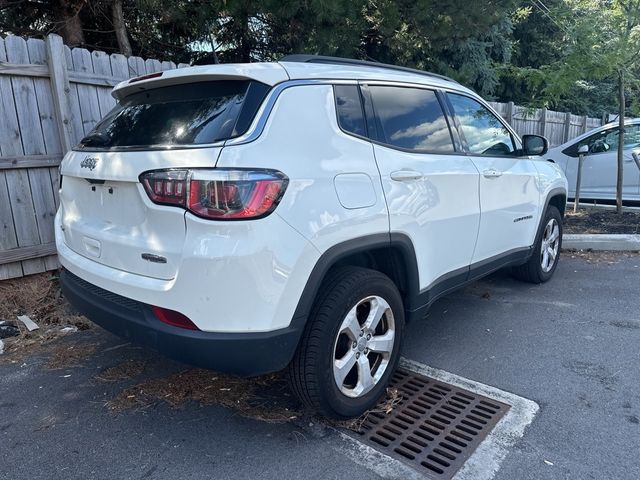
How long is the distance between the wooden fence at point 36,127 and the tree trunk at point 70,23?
2133mm

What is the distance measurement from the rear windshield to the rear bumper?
2.77 ft

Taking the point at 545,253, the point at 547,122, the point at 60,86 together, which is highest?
the point at 60,86

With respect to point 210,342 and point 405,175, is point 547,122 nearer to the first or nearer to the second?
point 405,175

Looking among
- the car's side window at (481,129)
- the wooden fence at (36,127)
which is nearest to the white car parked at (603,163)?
the car's side window at (481,129)

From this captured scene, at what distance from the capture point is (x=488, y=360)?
3.54 meters

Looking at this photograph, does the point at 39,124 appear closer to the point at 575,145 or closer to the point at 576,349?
the point at 576,349

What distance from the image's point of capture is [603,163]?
8.74 m

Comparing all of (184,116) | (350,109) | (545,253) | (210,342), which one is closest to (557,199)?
(545,253)

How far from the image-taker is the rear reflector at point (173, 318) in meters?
2.28

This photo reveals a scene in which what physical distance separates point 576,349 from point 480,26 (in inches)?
217

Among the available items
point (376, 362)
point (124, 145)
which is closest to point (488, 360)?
point (376, 362)

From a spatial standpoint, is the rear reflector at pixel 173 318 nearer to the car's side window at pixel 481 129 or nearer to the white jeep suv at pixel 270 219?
the white jeep suv at pixel 270 219

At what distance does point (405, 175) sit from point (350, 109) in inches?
19.7

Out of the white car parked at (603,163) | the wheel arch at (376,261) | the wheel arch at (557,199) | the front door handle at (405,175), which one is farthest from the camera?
the white car parked at (603,163)
